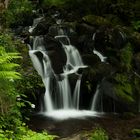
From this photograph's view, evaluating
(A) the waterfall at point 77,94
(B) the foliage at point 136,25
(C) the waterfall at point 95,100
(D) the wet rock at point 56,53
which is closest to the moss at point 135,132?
(C) the waterfall at point 95,100

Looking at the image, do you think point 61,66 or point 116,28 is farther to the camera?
point 116,28

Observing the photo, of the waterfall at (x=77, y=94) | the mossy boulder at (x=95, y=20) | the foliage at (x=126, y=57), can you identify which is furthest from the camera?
the mossy boulder at (x=95, y=20)

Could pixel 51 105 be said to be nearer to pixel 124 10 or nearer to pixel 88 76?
pixel 88 76

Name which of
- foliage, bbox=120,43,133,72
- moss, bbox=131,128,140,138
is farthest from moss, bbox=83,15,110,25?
moss, bbox=131,128,140,138

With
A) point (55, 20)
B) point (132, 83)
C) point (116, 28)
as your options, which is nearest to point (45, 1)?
point (55, 20)

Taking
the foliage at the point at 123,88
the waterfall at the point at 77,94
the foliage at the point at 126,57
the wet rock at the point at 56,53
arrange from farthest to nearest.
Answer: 1. the foliage at the point at 126,57
2. the wet rock at the point at 56,53
3. the waterfall at the point at 77,94
4. the foliage at the point at 123,88

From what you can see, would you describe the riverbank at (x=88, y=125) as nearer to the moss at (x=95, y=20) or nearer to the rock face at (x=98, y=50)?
the rock face at (x=98, y=50)

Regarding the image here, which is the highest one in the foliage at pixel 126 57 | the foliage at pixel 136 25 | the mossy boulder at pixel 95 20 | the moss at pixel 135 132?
the mossy boulder at pixel 95 20

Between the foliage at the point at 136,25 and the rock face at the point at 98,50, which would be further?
the foliage at the point at 136,25

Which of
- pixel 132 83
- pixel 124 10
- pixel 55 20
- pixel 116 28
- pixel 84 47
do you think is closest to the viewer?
pixel 132 83

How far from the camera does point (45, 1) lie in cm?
2259

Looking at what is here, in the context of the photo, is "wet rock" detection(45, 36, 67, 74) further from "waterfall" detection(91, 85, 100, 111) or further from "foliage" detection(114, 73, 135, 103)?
"foliage" detection(114, 73, 135, 103)

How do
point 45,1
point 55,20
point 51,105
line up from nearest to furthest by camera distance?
1. point 51,105
2. point 55,20
3. point 45,1

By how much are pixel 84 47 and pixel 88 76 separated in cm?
246
